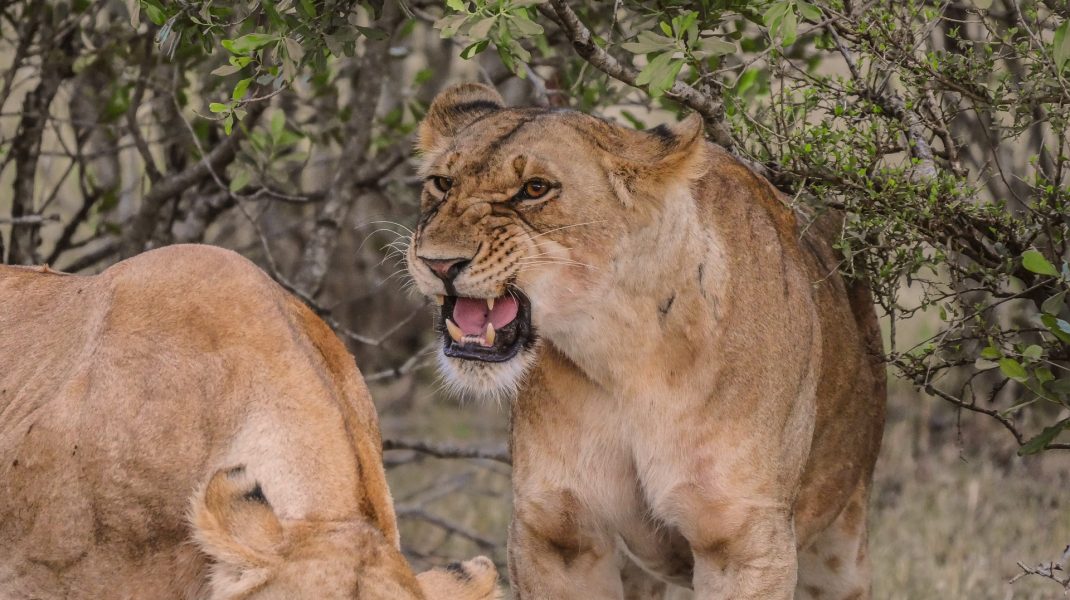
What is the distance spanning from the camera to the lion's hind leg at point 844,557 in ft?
14.5

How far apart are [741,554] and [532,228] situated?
2.85 ft

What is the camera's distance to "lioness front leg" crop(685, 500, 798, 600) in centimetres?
338

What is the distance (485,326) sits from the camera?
3.30 meters

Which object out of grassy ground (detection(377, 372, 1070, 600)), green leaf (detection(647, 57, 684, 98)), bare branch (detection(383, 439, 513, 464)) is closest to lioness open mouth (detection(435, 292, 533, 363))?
green leaf (detection(647, 57, 684, 98))

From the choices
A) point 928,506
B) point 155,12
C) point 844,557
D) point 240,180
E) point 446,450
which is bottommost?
point 446,450

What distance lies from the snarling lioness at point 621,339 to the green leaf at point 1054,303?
567mm

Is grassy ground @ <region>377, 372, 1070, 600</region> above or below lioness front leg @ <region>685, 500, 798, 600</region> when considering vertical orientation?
below

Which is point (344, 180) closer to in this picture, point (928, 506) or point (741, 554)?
point (741, 554)

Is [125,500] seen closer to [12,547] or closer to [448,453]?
[12,547]

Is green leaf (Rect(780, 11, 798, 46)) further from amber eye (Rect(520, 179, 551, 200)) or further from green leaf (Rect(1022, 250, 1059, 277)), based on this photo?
green leaf (Rect(1022, 250, 1059, 277))

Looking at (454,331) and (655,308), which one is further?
(655,308)

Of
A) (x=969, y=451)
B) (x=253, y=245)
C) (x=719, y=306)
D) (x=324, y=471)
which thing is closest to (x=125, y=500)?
(x=324, y=471)

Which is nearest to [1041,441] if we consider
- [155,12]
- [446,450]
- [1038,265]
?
[1038,265]

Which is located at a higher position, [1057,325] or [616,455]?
[1057,325]
